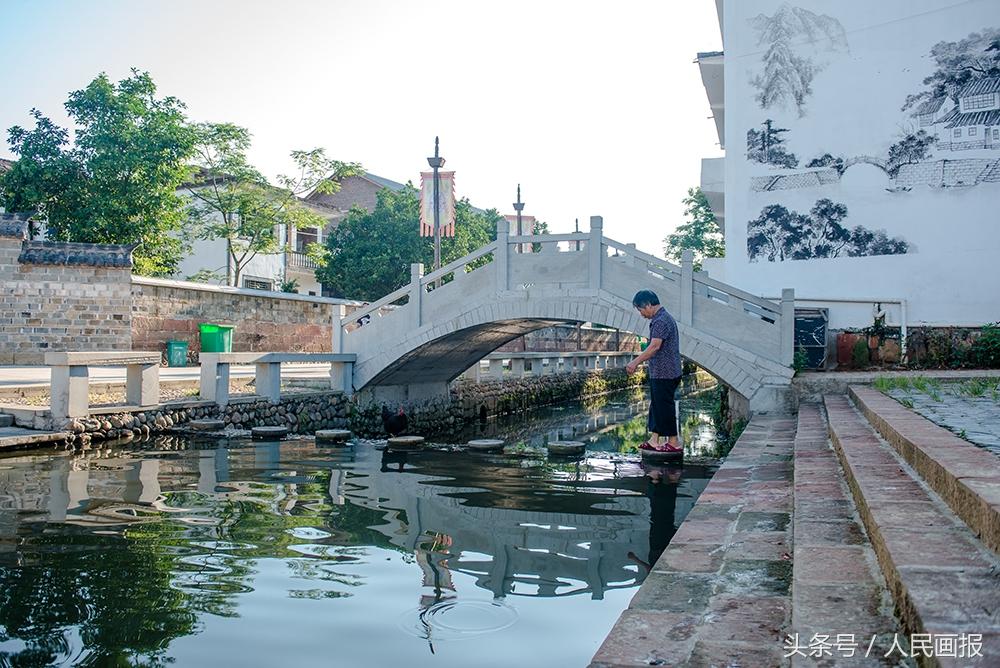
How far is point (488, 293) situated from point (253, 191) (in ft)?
38.6

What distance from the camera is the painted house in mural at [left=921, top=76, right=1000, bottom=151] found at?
14.2 meters

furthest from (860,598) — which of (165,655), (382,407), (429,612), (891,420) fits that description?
(382,407)

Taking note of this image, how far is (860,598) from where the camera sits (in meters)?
2.20

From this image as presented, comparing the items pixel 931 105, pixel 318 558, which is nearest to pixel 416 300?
pixel 318 558

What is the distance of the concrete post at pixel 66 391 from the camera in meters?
8.41

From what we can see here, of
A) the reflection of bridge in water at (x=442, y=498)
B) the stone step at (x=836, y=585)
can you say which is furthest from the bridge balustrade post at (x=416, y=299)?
the stone step at (x=836, y=585)

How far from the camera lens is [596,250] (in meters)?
11.1

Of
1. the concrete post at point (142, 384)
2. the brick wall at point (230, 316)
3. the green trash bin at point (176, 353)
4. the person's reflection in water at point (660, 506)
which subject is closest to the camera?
the person's reflection in water at point (660, 506)

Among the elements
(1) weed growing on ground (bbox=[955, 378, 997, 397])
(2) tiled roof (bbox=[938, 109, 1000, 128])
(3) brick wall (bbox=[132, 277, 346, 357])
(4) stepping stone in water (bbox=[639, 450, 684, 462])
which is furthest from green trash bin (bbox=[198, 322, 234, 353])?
(2) tiled roof (bbox=[938, 109, 1000, 128])

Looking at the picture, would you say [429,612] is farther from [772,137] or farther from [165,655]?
[772,137]

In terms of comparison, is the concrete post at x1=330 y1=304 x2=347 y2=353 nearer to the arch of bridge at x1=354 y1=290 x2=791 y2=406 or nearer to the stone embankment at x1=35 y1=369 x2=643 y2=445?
the arch of bridge at x1=354 y1=290 x2=791 y2=406

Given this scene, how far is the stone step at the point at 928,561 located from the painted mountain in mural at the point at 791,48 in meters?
14.5

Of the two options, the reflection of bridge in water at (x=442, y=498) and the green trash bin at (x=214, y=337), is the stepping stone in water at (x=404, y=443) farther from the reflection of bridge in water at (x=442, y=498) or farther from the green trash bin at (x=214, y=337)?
the green trash bin at (x=214, y=337)

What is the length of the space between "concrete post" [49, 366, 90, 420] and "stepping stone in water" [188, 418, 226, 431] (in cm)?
146
